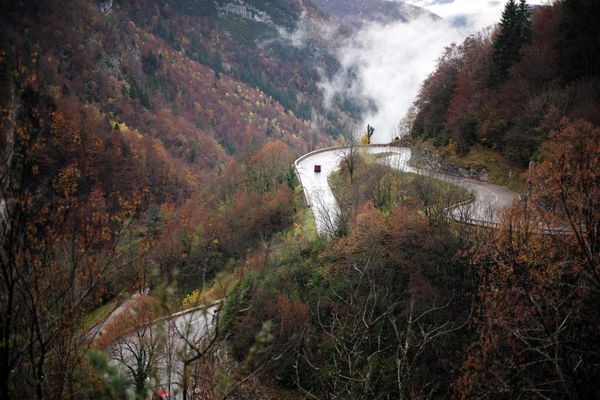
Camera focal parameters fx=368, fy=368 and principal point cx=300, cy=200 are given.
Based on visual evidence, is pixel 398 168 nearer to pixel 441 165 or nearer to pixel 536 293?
pixel 441 165

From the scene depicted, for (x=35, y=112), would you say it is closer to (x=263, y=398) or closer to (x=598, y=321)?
(x=263, y=398)

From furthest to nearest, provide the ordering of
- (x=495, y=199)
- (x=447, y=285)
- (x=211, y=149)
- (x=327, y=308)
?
(x=211, y=149), (x=495, y=199), (x=327, y=308), (x=447, y=285)

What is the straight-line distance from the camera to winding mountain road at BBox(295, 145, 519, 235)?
19.1 metres

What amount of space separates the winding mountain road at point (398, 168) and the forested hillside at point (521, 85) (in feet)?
10.6

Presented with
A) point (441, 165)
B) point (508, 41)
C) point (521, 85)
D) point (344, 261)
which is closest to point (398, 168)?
point (441, 165)

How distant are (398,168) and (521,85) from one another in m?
10.5

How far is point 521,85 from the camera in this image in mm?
26125

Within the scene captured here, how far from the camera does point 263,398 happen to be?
13922 millimetres

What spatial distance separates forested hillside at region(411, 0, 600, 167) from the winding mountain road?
324cm

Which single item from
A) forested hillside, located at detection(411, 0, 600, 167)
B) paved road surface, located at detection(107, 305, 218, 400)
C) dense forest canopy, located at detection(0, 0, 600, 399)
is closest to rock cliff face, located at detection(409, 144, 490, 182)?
dense forest canopy, located at detection(0, 0, 600, 399)

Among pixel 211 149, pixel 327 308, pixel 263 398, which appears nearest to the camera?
pixel 263 398

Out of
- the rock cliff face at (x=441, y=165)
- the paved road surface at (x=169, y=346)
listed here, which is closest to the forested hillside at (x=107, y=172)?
the paved road surface at (x=169, y=346)

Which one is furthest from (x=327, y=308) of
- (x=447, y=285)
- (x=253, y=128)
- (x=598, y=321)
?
(x=253, y=128)

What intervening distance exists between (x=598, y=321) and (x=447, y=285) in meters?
6.61
